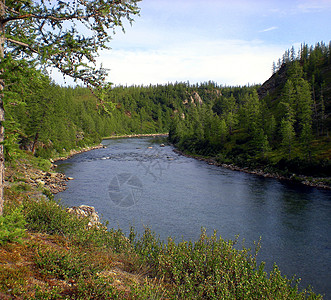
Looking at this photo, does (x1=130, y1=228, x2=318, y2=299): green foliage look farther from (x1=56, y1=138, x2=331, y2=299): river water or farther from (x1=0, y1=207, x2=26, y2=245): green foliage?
(x1=56, y1=138, x2=331, y2=299): river water

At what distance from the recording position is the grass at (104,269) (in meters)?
6.98

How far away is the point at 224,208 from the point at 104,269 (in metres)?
26.4

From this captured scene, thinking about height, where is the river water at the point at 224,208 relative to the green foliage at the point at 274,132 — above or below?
below

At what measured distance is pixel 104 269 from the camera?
885cm

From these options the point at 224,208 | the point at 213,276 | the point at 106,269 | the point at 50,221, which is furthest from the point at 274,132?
the point at 106,269

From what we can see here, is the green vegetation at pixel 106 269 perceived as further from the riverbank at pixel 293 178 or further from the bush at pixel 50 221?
the riverbank at pixel 293 178

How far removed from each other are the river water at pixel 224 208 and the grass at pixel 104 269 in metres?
10.9

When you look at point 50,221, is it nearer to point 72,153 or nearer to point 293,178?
point 293,178

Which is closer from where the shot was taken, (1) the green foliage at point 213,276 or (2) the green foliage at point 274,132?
(1) the green foliage at point 213,276

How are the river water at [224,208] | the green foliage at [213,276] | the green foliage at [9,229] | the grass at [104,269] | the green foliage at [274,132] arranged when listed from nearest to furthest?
1. the grass at [104,269]
2. the green foliage at [9,229]
3. the green foliage at [213,276]
4. the river water at [224,208]
5. the green foliage at [274,132]

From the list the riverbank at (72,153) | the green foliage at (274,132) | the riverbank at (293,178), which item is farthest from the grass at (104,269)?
the riverbank at (72,153)

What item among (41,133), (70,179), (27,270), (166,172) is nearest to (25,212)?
(27,270)

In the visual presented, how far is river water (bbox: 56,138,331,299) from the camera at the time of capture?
22.5 m

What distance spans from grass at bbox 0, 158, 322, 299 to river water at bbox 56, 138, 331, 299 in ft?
35.6
